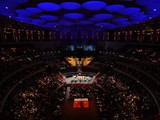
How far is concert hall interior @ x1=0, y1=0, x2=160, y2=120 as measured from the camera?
51.9 ft

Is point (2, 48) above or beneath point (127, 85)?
above

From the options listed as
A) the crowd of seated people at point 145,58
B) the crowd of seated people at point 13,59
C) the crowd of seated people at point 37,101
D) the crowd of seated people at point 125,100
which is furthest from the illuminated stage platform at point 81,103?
the crowd of seated people at point 13,59

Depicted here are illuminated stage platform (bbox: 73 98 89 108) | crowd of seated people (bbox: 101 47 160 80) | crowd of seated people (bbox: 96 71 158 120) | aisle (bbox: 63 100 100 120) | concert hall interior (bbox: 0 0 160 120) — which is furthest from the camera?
illuminated stage platform (bbox: 73 98 89 108)

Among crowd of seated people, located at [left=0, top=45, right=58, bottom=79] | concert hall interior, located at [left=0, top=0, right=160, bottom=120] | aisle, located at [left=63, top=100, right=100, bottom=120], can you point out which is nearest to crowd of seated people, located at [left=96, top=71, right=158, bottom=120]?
concert hall interior, located at [left=0, top=0, right=160, bottom=120]

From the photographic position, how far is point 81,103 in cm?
2262

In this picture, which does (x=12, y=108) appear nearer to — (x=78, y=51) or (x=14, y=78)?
(x=14, y=78)

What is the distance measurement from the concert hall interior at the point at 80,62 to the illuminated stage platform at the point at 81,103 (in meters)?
0.15

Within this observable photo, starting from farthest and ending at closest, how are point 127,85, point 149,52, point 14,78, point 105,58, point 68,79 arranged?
point 105,58 < point 68,79 < point 149,52 < point 127,85 < point 14,78

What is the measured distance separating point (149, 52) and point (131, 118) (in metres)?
15.3

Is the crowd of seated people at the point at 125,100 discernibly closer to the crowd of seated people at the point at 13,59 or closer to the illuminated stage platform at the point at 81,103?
the illuminated stage platform at the point at 81,103

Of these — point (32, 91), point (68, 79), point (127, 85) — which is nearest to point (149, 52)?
point (127, 85)

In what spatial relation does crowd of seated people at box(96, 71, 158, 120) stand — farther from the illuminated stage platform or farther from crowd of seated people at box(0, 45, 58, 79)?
crowd of seated people at box(0, 45, 58, 79)

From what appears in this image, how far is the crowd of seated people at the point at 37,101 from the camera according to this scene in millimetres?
17014

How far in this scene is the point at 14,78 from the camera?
21.8 metres
